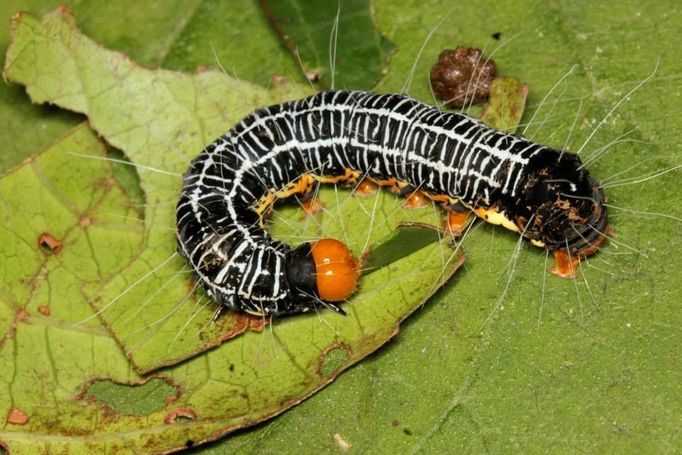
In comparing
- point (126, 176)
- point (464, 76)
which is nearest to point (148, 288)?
point (126, 176)

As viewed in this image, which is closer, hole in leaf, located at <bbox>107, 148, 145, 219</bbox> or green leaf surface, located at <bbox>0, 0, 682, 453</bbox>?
green leaf surface, located at <bbox>0, 0, 682, 453</bbox>

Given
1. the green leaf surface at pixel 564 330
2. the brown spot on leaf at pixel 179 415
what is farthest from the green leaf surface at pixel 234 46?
the brown spot on leaf at pixel 179 415

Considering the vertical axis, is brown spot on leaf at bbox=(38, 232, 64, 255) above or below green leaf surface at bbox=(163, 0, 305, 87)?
below

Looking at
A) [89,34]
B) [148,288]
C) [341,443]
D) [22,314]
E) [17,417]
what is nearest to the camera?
[341,443]

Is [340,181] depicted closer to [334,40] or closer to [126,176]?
[334,40]

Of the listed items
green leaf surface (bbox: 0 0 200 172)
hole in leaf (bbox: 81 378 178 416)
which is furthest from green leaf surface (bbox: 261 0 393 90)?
hole in leaf (bbox: 81 378 178 416)

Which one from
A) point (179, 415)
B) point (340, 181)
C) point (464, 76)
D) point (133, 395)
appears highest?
point (464, 76)

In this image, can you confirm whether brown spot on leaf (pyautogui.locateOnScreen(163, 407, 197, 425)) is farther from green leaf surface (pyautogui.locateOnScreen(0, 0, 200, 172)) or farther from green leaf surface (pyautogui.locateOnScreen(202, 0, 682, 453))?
green leaf surface (pyautogui.locateOnScreen(0, 0, 200, 172))
